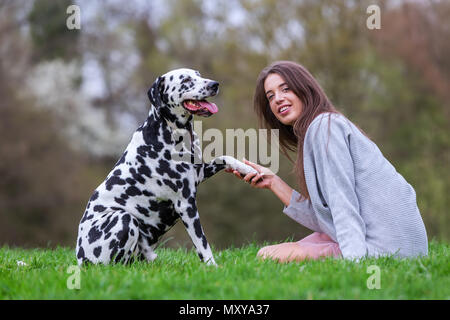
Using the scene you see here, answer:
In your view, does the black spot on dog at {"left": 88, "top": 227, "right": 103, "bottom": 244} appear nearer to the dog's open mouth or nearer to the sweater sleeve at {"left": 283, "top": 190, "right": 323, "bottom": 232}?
the dog's open mouth

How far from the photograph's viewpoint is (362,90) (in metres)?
16.8

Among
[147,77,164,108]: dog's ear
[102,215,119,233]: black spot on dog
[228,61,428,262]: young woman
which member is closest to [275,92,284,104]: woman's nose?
[228,61,428,262]: young woman

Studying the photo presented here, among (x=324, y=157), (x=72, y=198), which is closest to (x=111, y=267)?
(x=324, y=157)

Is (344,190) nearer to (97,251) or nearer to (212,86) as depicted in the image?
(212,86)

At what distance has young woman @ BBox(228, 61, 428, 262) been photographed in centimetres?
438

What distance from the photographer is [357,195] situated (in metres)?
4.55

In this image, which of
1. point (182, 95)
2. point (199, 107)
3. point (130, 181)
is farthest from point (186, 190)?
point (182, 95)

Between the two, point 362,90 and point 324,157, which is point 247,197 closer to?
point 362,90

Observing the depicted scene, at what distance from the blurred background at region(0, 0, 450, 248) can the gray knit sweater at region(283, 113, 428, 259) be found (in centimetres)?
923

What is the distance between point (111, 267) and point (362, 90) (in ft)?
46.2

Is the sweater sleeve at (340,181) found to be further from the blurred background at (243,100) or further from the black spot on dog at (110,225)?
the blurred background at (243,100)

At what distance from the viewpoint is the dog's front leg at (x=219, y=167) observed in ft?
16.1

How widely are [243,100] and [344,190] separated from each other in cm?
1288

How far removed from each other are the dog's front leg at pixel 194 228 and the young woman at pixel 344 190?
58cm
